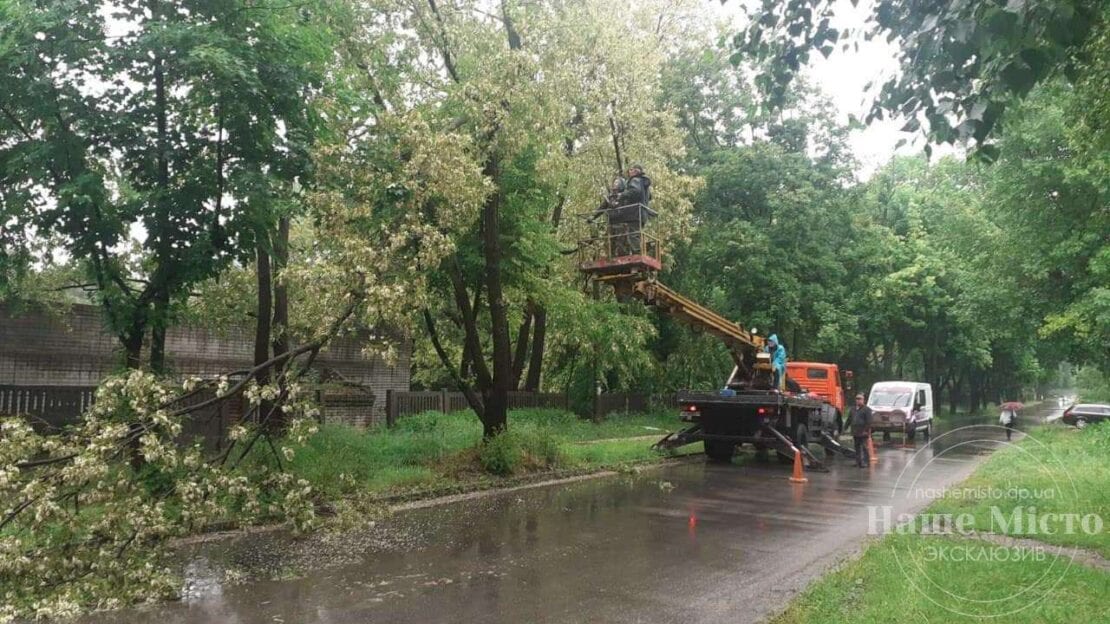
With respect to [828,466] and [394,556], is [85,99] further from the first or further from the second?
[828,466]

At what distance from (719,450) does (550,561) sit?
1208 centimetres

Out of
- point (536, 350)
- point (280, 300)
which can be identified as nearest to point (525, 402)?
point (536, 350)

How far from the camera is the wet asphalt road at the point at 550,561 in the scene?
6.58 m

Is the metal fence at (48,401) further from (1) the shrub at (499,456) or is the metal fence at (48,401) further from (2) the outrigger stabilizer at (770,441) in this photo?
(2) the outrigger stabilizer at (770,441)

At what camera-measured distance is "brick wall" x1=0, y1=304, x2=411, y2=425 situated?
46.6ft

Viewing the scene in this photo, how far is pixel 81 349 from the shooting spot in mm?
15320

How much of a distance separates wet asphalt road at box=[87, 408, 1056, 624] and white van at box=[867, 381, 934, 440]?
1558cm

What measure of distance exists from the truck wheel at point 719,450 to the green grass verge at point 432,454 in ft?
4.78

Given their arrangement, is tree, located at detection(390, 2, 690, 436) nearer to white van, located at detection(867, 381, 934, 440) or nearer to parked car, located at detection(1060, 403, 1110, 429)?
white van, located at detection(867, 381, 934, 440)

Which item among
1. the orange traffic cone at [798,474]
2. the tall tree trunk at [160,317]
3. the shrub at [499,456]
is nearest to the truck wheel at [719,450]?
the orange traffic cone at [798,474]

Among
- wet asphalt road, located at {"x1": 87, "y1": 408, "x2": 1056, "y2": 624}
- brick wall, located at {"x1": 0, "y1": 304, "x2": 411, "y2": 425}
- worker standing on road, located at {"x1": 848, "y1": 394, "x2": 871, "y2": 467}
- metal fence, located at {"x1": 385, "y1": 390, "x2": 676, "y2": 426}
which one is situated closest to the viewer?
wet asphalt road, located at {"x1": 87, "y1": 408, "x2": 1056, "y2": 624}

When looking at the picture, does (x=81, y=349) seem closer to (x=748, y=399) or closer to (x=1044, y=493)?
(x=748, y=399)

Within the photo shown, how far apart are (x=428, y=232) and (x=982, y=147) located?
7.10 metres

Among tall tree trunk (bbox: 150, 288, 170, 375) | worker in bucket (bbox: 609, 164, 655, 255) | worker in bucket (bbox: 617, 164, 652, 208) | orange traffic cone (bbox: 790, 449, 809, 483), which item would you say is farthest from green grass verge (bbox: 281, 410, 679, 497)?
worker in bucket (bbox: 617, 164, 652, 208)
